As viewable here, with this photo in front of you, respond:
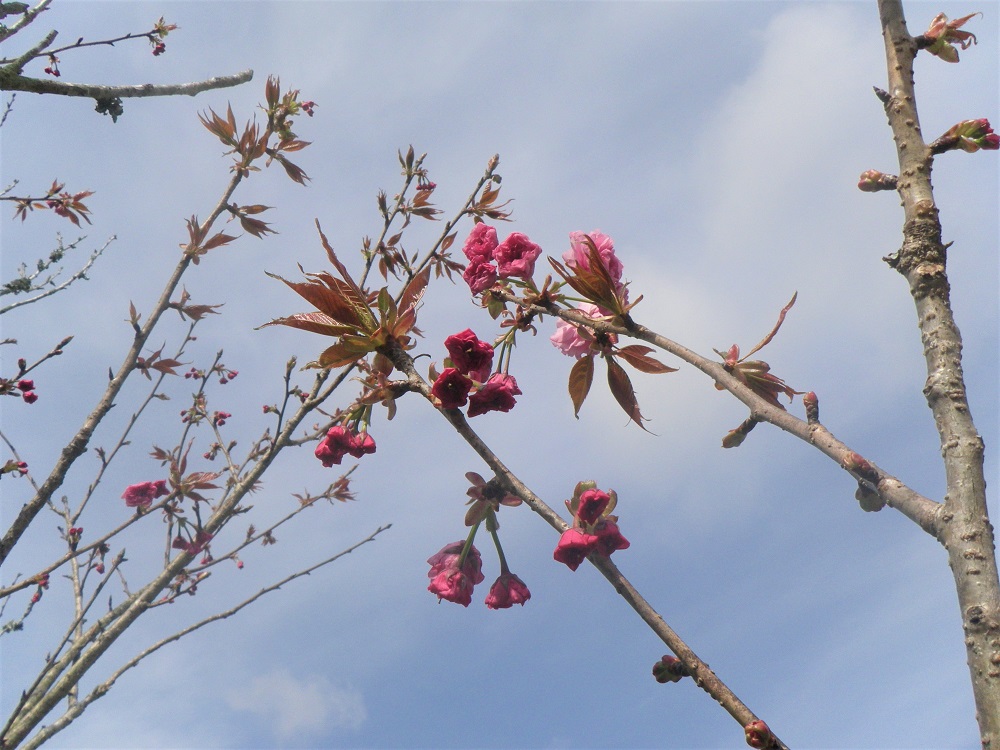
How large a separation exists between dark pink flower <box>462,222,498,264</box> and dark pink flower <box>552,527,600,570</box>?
758 mm

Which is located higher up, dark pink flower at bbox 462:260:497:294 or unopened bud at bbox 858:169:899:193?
dark pink flower at bbox 462:260:497:294

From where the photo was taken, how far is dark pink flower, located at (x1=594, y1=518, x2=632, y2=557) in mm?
1167

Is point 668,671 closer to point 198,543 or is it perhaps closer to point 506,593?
point 506,593

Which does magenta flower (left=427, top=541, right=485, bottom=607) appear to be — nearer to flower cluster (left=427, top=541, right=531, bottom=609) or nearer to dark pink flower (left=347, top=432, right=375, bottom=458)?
flower cluster (left=427, top=541, right=531, bottom=609)

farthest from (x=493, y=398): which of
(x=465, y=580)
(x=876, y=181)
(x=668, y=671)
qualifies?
(x=876, y=181)

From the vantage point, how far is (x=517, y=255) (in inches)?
62.7

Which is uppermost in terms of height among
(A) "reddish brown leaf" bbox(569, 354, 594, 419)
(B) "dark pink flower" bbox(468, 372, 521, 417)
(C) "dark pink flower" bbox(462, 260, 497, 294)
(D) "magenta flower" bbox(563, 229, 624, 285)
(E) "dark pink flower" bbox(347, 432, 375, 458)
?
(C) "dark pink flower" bbox(462, 260, 497, 294)

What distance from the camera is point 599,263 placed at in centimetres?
132

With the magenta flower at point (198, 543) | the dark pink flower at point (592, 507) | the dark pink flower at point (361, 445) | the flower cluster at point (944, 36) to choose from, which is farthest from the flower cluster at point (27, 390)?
the flower cluster at point (944, 36)

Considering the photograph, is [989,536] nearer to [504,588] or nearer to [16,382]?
[504,588]

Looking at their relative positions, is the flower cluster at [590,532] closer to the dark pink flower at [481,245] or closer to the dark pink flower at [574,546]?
the dark pink flower at [574,546]

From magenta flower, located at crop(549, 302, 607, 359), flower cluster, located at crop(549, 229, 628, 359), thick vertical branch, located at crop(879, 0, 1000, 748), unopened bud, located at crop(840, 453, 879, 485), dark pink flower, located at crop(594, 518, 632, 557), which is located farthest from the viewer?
magenta flower, located at crop(549, 302, 607, 359)

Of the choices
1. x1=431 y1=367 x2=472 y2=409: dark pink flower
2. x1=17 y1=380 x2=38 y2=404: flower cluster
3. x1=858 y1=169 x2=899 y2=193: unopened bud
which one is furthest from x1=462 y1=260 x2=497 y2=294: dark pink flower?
x1=17 y1=380 x2=38 y2=404: flower cluster

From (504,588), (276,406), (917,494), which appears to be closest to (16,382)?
(276,406)
